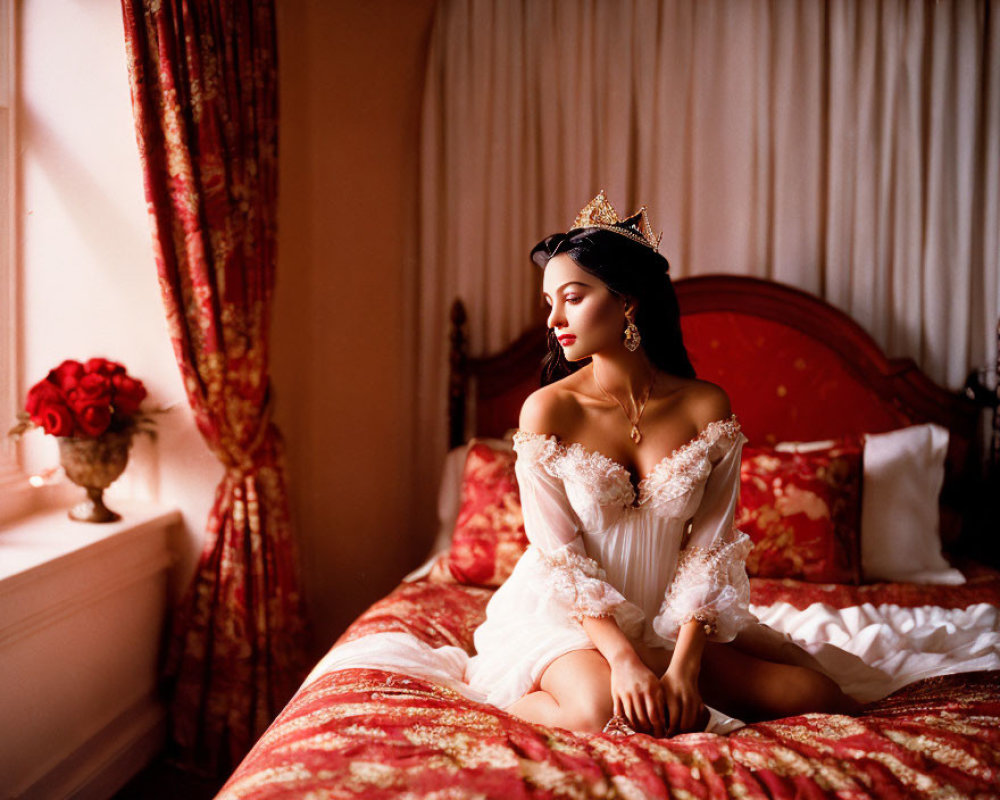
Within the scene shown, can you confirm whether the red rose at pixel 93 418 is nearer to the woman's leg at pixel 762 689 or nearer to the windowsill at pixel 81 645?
the windowsill at pixel 81 645

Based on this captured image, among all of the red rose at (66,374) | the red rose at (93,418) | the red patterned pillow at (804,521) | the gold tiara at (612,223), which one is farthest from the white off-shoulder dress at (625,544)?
the red rose at (66,374)

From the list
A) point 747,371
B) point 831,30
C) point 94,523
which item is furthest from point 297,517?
point 831,30

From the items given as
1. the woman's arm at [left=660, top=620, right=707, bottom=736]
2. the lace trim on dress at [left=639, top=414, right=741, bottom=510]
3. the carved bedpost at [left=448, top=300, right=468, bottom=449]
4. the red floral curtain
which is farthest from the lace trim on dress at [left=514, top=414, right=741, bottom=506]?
the carved bedpost at [left=448, top=300, right=468, bottom=449]

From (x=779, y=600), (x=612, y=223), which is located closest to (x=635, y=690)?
(x=612, y=223)

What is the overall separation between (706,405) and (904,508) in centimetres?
131

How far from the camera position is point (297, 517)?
2936mm

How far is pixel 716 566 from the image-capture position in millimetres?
1516

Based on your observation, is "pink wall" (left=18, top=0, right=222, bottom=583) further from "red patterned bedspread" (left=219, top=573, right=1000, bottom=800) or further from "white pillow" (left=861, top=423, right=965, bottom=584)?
"white pillow" (left=861, top=423, right=965, bottom=584)

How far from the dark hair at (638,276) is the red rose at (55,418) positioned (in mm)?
1372

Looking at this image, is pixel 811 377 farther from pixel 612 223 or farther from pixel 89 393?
pixel 89 393

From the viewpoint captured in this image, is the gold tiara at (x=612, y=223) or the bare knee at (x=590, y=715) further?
the gold tiara at (x=612, y=223)

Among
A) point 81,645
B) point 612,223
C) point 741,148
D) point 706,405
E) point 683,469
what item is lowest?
point 81,645

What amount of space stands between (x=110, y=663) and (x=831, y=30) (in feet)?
10.4

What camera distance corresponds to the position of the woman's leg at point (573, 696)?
137 cm
